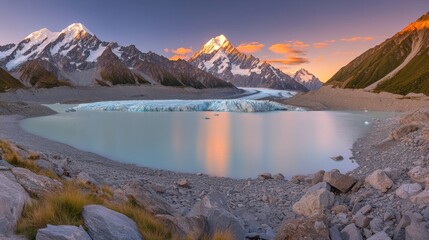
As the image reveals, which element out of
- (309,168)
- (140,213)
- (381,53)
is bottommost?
(309,168)

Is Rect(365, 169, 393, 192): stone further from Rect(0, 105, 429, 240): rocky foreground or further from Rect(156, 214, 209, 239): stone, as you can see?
Rect(156, 214, 209, 239): stone

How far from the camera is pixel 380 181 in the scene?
9203mm

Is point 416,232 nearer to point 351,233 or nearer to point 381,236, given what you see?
point 381,236

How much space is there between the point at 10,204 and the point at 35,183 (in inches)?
59.1

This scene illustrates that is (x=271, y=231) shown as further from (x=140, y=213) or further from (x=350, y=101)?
(x=350, y=101)

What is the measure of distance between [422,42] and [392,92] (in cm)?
7996

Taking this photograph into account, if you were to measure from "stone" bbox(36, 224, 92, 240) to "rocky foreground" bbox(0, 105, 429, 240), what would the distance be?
0.05 feet

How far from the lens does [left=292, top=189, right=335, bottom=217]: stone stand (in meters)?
8.67

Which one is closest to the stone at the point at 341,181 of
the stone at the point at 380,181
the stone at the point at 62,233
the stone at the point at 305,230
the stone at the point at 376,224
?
the stone at the point at 380,181

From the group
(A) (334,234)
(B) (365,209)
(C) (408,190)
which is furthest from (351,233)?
(C) (408,190)

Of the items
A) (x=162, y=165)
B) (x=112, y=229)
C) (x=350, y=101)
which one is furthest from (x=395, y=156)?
(x=350, y=101)

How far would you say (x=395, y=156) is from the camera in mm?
14953

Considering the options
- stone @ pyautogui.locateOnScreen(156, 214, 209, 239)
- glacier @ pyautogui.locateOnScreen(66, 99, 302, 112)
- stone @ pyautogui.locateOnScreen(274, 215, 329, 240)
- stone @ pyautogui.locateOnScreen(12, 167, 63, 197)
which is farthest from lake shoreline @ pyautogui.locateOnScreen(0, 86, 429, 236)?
glacier @ pyautogui.locateOnScreen(66, 99, 302, 112)

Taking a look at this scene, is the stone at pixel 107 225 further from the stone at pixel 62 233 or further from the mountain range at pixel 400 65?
the mountain range at pixel 400 65
